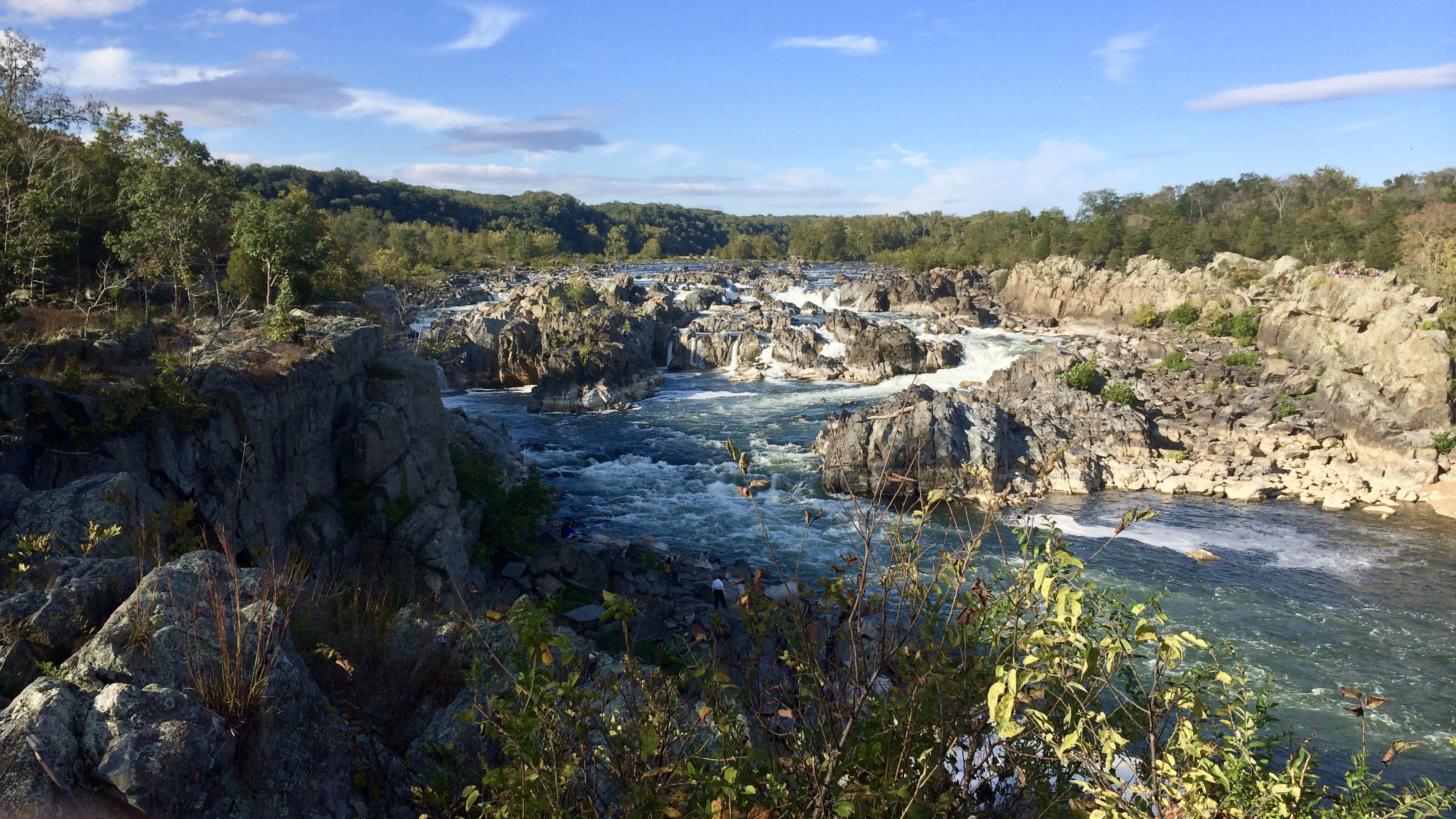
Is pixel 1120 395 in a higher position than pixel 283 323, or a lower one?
lower

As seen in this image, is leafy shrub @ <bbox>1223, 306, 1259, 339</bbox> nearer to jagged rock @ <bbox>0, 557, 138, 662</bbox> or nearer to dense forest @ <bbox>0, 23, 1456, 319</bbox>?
dense forest @ <bbox>0, 23, 1456, 319</bbox>

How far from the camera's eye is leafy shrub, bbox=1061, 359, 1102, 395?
32844mm

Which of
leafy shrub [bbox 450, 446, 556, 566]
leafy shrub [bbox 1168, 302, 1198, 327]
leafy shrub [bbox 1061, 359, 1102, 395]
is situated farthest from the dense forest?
leafy shrub [bbox 1061, 359, 1102, 395]

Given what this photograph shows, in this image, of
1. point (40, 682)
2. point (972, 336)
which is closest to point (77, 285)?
point (40, 682)

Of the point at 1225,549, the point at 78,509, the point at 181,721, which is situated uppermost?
the point at 181,721

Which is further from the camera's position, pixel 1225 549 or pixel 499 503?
pixel 1225 549

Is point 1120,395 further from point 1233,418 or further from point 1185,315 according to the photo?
point 1185,315

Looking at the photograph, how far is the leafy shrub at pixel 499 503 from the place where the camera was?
17.1 meters

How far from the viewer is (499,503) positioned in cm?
1770

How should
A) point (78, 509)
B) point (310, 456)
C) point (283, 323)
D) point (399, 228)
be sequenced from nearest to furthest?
point (78, 509)
point (310, 456)
point (283, 323)
point (399, 228)

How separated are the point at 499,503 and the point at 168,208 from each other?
10.6 metres

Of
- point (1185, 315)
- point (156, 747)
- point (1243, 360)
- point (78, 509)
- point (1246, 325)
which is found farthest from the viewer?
point (1185, 315)

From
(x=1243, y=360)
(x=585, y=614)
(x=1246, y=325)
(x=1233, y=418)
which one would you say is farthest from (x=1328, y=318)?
(x=585, y=614)

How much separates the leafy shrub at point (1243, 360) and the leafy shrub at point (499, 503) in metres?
35.0
